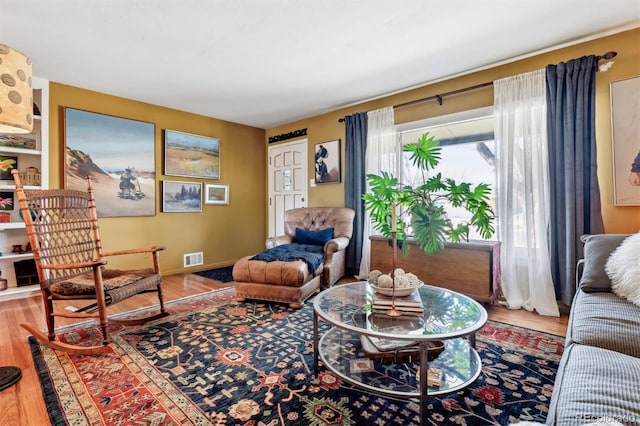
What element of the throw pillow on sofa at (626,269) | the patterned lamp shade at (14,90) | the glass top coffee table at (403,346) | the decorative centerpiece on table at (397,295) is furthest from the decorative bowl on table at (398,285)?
the patterned lamp shade at (14,90)

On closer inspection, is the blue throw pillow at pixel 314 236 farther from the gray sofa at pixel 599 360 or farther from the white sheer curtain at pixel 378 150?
the gray sofa at pixel 599 360

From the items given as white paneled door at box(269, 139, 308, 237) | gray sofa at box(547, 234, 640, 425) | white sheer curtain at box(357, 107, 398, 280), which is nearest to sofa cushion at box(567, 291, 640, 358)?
gray sofa at box(547, 234, 640, 425)

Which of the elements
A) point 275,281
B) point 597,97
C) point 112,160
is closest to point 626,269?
point 597,97

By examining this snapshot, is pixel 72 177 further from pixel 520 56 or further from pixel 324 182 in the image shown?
pixel 520 56

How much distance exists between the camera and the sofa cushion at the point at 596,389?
771 mm

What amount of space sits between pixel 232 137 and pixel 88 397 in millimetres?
4124

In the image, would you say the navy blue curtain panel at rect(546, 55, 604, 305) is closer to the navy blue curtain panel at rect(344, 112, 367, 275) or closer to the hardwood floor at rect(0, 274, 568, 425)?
the hardwood floor at rect(0, 274, 568, 425)

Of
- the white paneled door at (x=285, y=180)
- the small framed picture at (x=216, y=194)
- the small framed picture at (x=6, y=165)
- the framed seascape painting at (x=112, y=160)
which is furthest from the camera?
the white paneled door at (x=285, y=180)

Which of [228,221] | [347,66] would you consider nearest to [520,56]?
[347,66]

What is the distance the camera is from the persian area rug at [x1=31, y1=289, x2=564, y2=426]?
1.34 meters

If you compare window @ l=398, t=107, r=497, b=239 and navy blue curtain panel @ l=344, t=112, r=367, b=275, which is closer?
window @ l=398, t=107, r=497, b=239

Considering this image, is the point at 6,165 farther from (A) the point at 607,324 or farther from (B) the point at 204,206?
(A) the point at 607,324

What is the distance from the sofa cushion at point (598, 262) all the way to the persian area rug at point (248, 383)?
0.50 metres

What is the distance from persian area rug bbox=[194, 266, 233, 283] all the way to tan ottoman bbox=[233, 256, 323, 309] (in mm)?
1047
